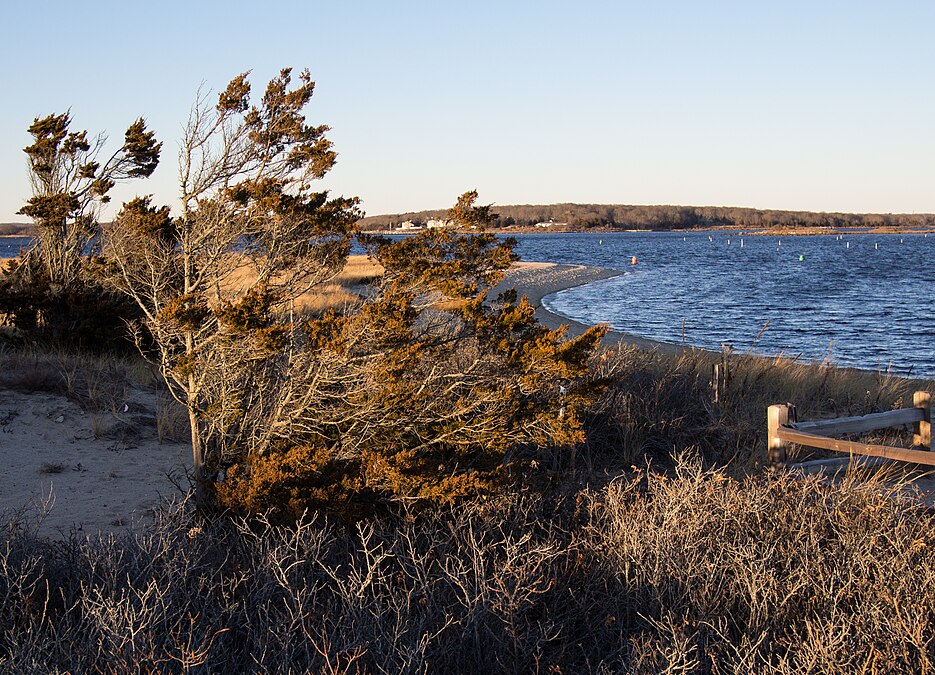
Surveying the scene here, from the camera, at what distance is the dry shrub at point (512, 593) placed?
318 cm

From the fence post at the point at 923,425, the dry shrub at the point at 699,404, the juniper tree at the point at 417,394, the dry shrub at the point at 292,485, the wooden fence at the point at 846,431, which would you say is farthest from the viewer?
the fence post at the point at 923,425

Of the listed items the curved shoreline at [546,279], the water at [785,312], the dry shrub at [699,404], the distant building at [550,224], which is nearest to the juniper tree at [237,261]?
the dry shrub at [699,404]

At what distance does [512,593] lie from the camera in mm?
3732

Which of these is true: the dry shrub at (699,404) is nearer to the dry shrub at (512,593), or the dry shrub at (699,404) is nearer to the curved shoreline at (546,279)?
the dry shrub at (512,593)

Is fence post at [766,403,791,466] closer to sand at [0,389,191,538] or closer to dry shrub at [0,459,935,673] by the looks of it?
dry shrub at [0,459,935,673]

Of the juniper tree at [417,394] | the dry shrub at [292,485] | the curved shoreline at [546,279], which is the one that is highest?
the juniper tree at [417,394]

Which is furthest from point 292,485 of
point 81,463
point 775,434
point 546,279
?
point 546,279

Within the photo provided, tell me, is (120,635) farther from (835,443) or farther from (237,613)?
(835,443)

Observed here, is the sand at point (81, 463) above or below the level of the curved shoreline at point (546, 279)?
above

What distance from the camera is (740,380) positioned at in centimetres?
1015

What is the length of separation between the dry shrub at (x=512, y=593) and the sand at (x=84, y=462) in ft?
3.62

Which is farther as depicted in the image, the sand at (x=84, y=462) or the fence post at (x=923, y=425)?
the fence post at (x=923, y=425)

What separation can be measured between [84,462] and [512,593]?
4984 millimetres

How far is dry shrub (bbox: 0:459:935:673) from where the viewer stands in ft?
10.4
